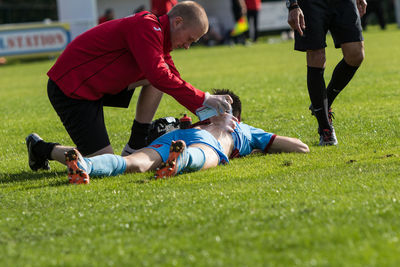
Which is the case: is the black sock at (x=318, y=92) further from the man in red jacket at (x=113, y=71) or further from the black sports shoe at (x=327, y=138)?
the man in red jacket at (x=113, y=71)

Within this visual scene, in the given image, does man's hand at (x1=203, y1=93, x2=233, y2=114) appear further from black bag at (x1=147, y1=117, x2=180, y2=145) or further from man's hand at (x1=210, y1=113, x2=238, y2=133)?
black bag at (x1=147, y1=117, x2=180, y2=145)

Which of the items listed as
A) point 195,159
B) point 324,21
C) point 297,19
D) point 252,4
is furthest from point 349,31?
point 252,4

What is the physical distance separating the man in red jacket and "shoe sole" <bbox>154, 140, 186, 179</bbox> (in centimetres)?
44

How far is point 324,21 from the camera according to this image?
17.9ft

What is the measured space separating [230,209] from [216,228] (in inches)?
13.4

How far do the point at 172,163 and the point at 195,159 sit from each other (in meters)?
0.25

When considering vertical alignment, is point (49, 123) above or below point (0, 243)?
below

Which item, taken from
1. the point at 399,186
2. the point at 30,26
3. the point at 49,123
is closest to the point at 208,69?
the point at 49,123

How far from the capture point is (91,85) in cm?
487

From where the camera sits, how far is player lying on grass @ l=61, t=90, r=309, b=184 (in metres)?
4.25

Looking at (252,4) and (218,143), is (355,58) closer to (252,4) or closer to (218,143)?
(218,143)

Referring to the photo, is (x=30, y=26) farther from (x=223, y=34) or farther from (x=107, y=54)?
(x=107, y=54)

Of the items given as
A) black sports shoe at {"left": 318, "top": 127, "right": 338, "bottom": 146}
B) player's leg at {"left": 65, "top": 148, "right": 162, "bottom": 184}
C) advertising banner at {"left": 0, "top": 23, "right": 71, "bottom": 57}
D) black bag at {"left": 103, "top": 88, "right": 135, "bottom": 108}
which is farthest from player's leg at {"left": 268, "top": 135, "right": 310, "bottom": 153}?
advertising banner at {"left": 0, "top": 23, "right": 71, "bottom": 57}

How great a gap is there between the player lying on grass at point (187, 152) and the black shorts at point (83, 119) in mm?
419
